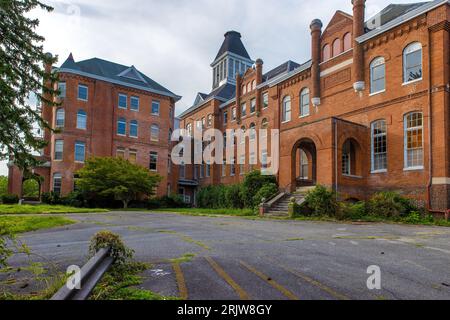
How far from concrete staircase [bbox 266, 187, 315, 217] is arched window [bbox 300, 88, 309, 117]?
6451 mm

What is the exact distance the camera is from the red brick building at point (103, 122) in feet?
112

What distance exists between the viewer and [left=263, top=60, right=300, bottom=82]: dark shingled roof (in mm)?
33281

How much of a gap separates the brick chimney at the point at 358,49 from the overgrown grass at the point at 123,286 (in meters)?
19.6

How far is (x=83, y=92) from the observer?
3594 cm

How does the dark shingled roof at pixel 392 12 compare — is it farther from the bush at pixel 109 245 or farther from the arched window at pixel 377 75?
the bush at pixel 109 245

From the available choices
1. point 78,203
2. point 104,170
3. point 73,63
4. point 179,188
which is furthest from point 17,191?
point 179,188

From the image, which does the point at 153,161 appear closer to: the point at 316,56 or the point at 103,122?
the point at 103,122

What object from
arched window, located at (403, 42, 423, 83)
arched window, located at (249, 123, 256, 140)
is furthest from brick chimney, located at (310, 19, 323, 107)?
arched window, located at (249, 123, 256, 140)

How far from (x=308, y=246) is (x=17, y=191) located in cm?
3309

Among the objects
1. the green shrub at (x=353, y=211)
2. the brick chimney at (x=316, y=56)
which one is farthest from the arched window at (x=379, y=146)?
the brick chimney at (x=316, y=56)

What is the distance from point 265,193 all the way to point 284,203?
2843mm

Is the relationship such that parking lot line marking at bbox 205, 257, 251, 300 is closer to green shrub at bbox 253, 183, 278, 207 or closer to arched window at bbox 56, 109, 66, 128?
green shrub at bbox 253, 183, 278, 207

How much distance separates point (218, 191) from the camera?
112 ft

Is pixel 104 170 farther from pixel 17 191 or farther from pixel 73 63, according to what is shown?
pixel 73 63
